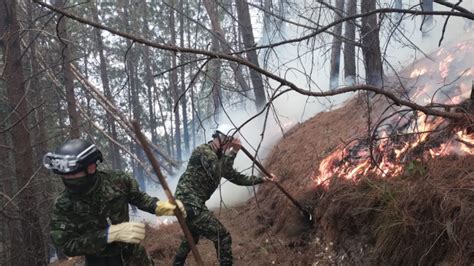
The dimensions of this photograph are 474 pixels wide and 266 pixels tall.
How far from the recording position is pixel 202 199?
5602 millimetres

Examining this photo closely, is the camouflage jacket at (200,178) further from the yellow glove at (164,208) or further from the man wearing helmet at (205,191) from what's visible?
the yellow glove at (164,208)

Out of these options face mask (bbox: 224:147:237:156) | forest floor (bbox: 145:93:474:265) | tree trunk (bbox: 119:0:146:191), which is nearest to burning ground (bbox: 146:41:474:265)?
forest floor (bbox: 145:93:474:265)

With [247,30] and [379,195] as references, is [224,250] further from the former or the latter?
[247,30]

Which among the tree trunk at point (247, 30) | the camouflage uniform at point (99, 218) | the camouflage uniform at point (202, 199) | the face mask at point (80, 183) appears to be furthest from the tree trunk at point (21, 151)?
the tree trunk at point (247, 30)

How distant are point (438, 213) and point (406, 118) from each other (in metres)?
2.61

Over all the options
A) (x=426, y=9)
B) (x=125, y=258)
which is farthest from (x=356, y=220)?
(x=426, y=9)

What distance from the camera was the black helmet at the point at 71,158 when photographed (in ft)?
11.9

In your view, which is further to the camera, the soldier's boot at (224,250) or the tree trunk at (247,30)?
the tree trunk at (247,30)

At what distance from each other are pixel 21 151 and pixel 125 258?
16.5 feet

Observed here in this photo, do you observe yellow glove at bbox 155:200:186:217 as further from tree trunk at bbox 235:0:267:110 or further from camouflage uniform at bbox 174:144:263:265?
tree trunk at bbox 235:0:267:110

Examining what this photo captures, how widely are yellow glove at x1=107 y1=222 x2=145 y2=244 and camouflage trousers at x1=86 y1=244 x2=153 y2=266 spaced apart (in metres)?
0.34

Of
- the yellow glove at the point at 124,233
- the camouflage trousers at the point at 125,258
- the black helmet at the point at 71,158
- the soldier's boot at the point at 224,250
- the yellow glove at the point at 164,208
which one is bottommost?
the soldier's boot at the point at 224,250

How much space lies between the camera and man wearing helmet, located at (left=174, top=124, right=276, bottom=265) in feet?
17.5

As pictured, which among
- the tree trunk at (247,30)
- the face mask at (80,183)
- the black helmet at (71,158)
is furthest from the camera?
the tree trunk at (247,30)
